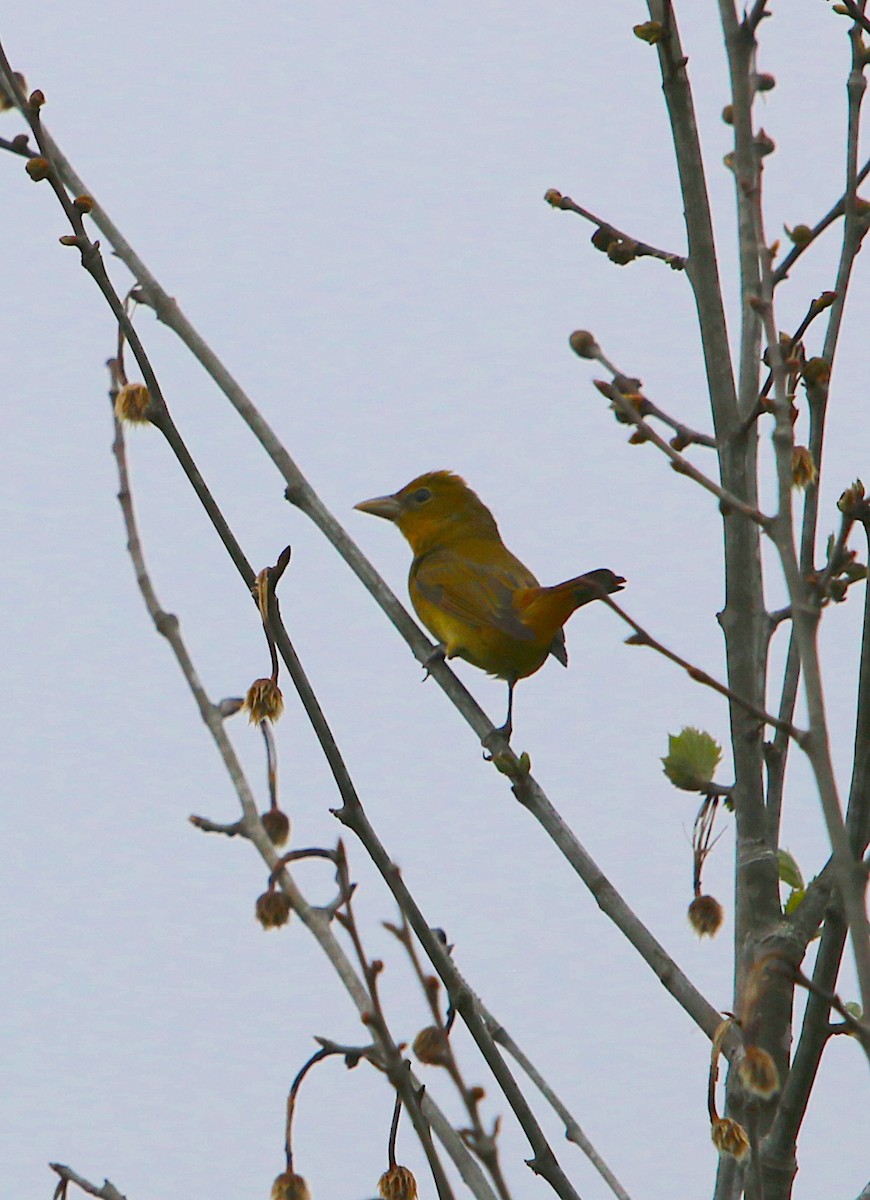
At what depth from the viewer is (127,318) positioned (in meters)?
1.78

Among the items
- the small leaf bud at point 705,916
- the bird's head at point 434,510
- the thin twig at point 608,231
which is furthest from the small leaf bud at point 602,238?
the bird's head at point 434,510

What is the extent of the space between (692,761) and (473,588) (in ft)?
6.30

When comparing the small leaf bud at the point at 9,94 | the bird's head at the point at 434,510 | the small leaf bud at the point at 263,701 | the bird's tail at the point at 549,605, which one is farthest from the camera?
the bird's head at the point at 434,510

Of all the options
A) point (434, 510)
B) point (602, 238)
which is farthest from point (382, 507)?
point (602, 238)

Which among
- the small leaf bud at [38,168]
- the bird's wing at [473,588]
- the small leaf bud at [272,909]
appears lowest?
the small leaf bud at [272,909]

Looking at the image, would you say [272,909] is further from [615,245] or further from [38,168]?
[615,245]

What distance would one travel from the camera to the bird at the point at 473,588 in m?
3.63

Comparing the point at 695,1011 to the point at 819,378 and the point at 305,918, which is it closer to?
the point at 305,918

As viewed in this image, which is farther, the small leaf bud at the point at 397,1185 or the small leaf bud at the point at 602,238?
the small leaf bud at the point at 602,238

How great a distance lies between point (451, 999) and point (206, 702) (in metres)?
0.44

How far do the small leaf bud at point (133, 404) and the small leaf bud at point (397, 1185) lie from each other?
3.11 ft

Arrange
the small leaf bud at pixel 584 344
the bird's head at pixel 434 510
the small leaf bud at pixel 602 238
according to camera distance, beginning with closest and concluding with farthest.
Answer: the small leaf bud at pixel 584 344, the small leaf bud at pixel 602 238, the bird's head at pixel 434 510

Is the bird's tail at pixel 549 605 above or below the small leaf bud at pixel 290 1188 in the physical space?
above

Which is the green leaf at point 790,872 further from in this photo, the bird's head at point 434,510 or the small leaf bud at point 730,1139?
the bird's head at point 434,510
